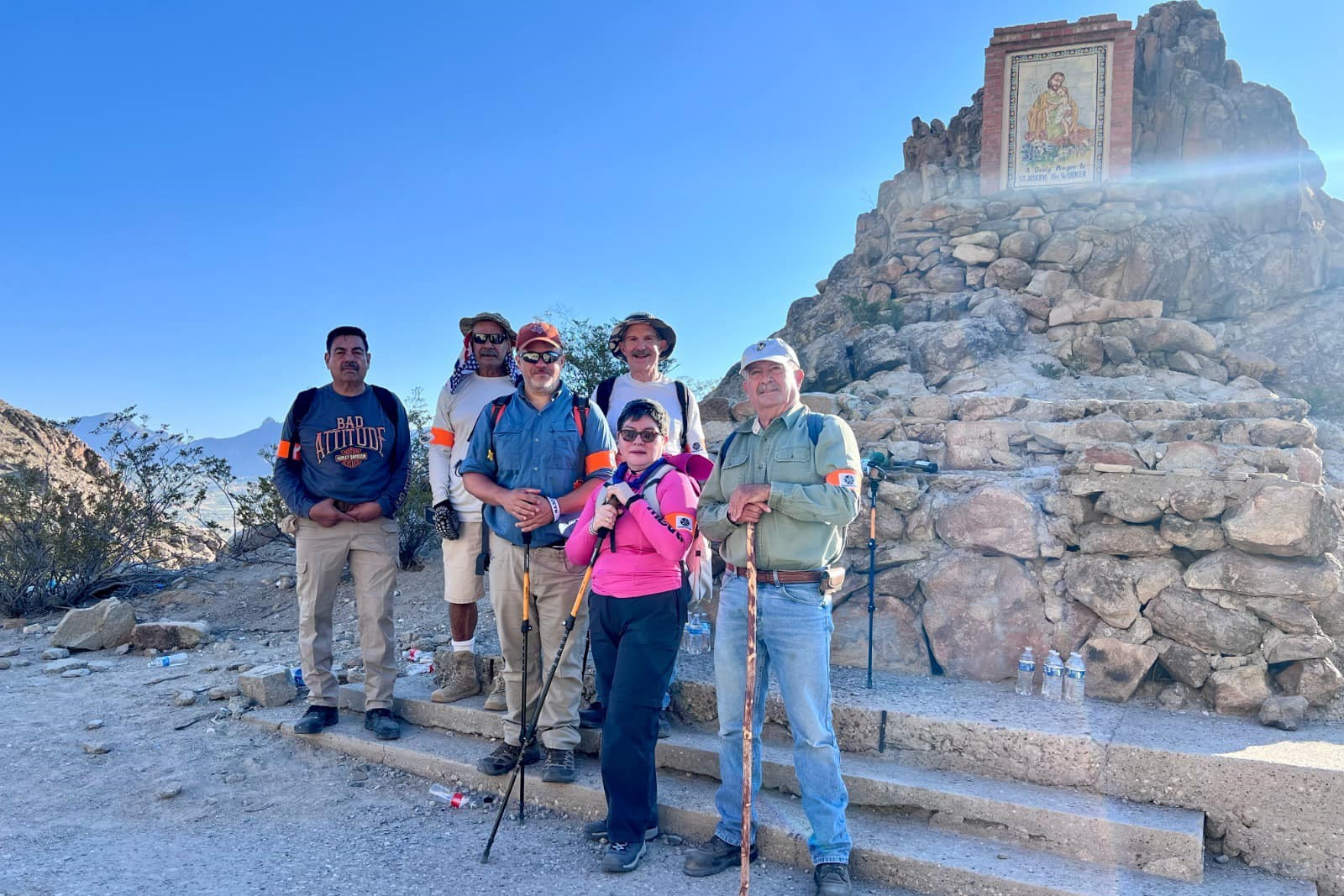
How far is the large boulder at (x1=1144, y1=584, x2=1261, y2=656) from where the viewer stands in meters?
4.10

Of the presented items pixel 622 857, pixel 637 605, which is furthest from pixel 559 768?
pixel 637 605

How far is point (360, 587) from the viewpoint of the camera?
15.6 feet

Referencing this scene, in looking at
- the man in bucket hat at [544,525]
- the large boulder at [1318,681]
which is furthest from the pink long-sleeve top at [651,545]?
the large boulder at [1318,681]

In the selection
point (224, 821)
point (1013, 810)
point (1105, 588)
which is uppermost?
point (1105, 588)

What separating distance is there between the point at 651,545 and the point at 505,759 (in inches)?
60.9

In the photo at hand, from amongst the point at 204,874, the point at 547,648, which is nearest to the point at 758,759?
the point at 547,648

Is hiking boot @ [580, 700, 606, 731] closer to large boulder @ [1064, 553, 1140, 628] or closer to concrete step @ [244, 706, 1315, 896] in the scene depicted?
concrete step @ [244, 706, 1315, 896]

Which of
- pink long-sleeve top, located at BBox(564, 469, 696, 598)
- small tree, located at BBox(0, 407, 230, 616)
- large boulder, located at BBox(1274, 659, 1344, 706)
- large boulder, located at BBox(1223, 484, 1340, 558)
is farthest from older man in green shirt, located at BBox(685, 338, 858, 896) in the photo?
small tree, located at BBox(0, 407, 230, 616)

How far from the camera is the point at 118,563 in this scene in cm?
910

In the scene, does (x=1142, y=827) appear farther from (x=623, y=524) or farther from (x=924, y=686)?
(x=623, y=524)

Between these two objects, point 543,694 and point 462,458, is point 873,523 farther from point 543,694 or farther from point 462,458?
point 462,458

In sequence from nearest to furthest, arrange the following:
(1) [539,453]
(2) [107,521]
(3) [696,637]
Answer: (1) [539,453]
(3) [696,637]
(2) [107,521]

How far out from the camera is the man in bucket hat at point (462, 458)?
178 inches

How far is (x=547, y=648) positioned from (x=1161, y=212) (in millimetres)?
13110
